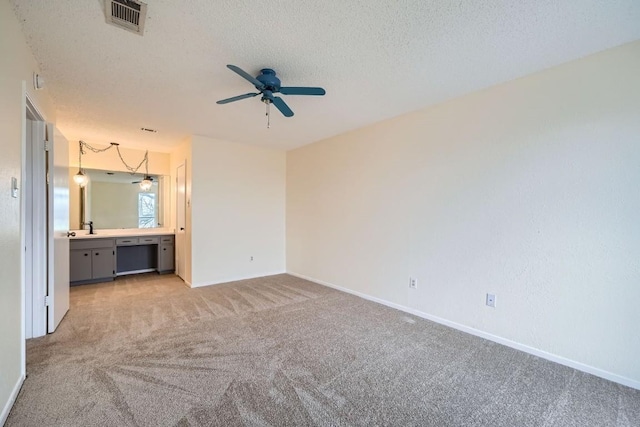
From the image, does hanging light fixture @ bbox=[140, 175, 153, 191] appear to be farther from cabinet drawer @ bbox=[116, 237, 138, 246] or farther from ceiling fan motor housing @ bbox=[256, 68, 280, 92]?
ceiling fan motor housing @ bbox=[256, 68, 280, 92]

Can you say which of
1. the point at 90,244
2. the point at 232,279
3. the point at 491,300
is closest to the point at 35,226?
the point at 90,244

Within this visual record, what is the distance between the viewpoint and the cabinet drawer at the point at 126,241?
4939 millimetres

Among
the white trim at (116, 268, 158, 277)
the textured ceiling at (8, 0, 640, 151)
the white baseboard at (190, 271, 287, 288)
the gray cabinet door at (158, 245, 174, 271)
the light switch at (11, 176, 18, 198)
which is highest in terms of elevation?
the textured ceiling at (8, 0, 640, 151)

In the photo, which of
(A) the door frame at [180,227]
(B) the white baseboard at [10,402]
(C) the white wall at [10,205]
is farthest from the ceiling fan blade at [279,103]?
(A) the door frame at [180,227]

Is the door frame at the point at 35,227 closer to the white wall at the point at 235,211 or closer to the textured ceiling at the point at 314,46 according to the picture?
the textured ceiling at the point at 314,46

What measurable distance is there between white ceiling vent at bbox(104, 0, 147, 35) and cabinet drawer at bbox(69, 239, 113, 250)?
13.4ft

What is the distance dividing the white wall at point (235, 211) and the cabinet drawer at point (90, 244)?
Result: 163cm

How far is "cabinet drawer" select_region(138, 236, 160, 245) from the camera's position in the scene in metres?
5.18

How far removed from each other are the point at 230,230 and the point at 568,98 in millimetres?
4701

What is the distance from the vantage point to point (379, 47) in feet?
7.02

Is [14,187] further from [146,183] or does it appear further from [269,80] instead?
[146,183]

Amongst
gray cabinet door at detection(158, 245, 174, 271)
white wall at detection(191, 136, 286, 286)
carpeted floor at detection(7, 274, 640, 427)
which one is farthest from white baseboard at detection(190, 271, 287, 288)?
gray cabinet door at detection(158, 245, 174, 271)

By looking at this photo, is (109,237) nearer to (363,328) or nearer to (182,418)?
(182,418)

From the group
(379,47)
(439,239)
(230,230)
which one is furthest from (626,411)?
(230,230)
